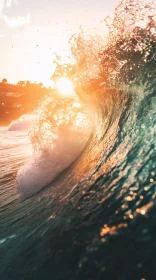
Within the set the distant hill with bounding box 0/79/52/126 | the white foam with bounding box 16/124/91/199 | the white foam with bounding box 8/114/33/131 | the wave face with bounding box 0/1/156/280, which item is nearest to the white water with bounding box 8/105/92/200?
the white foam with bounding box 16/124/91/199

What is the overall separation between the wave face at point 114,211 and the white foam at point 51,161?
891mm

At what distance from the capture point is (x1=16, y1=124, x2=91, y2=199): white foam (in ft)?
26.4

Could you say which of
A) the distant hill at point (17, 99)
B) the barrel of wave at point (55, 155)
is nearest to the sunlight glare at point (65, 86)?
the barrel of wave at point (55, 155)

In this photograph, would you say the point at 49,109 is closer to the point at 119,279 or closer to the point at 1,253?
the point at 1,253

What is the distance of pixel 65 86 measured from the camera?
993 cm

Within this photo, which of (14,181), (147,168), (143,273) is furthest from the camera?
(14,181)

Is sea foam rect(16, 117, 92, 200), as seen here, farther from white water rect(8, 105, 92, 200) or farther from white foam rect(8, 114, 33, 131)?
white foam rect(8, 114, 33, 131)

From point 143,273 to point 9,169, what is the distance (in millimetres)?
8891

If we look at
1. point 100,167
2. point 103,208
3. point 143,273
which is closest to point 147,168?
point 103,208

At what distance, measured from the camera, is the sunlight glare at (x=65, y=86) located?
31.8ft

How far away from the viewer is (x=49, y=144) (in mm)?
9539

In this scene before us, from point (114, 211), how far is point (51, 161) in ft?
19.1

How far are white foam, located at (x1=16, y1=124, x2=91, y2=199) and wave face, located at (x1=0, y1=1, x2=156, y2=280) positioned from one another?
2.92 feet

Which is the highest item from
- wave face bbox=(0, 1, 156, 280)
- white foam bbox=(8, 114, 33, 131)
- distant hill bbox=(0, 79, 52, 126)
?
distant hill bbox=(0, 79, 52, 126)
